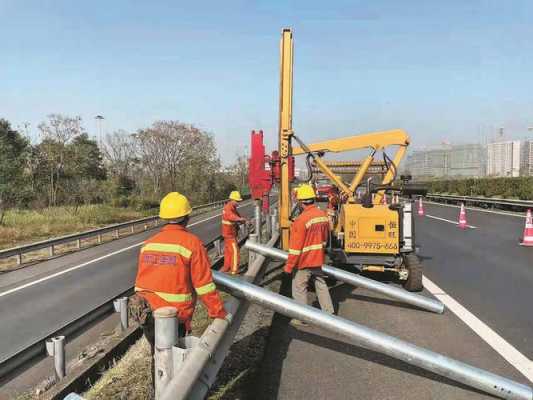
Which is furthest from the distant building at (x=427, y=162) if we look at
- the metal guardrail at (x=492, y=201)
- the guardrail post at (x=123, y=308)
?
the guardrail post at (x=123, y=308)

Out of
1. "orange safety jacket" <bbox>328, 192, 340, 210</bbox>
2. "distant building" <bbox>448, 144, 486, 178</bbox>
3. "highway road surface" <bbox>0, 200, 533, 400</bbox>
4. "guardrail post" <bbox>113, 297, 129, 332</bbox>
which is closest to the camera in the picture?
"highway road surface" <bbox>0, 200, 533, 400</bbox>

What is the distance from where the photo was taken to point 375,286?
6.36m

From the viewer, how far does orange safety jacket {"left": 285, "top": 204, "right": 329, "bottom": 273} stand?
6.34 m

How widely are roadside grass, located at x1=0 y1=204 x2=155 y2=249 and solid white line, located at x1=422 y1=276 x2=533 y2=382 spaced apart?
50.0 ft

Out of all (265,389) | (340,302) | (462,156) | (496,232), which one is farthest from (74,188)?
(462,156)

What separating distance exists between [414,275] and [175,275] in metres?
5.51

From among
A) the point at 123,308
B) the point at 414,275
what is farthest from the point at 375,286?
the point at 123,308

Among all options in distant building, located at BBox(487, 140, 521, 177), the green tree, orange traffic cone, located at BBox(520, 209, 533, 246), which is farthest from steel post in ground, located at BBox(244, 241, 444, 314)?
distant building, located at BBox(487, 140, 521, 177)

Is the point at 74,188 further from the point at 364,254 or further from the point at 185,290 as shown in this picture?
the point at 185,290

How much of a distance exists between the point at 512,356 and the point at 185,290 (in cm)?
358

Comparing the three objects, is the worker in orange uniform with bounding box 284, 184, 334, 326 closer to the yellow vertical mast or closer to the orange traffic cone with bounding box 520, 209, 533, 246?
the yellow vertical mast

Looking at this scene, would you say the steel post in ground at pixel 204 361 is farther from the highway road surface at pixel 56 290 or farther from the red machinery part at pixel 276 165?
the red machinery part at pixel 276 165

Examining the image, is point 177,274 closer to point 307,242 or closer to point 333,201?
point 307,242

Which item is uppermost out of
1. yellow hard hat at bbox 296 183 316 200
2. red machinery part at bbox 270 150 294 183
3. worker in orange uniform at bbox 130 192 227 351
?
red machinery part at bbox 270 150 294 183
